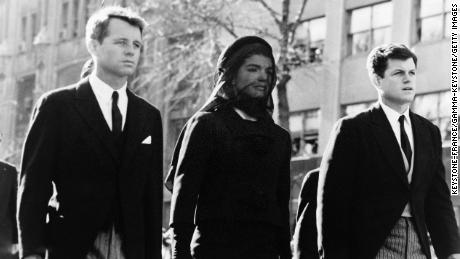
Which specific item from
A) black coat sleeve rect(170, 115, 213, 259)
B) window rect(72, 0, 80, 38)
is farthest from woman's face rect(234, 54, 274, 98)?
window rect(72, 0, 80, 38)

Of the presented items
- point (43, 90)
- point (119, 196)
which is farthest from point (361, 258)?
point (43, 90)

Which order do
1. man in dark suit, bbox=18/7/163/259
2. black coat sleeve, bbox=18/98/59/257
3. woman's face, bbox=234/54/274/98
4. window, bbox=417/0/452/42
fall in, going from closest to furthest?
black coat sleeve, bbox=18/98/59/257 → man in dark suit, bbox=18/7/163/259 → woman's face, bbox=234/54/274/98 → window, bbox=417/0/452/42

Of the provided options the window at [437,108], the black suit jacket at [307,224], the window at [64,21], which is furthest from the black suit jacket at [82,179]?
the window at [64,21]

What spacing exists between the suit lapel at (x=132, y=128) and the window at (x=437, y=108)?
23.6m

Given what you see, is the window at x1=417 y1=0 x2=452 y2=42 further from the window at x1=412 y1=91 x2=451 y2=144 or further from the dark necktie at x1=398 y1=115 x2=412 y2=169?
the dark necktie at x1=398 y1=115 x2=412 y2=169

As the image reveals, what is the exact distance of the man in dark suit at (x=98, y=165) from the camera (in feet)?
24.6

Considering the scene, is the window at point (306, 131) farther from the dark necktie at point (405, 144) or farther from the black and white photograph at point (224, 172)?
the dark necktie at point (405, 144)

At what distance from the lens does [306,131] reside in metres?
37.5

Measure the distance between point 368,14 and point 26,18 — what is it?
29.2m

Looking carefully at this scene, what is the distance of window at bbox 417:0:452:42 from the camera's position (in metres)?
32.1

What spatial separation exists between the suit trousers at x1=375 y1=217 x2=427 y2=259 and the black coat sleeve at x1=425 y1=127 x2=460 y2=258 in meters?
0.34

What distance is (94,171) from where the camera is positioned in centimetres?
759

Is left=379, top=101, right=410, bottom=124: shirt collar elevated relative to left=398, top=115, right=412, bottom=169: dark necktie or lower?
elevated

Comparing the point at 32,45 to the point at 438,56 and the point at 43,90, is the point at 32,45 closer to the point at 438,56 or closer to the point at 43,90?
the point at 43,90
